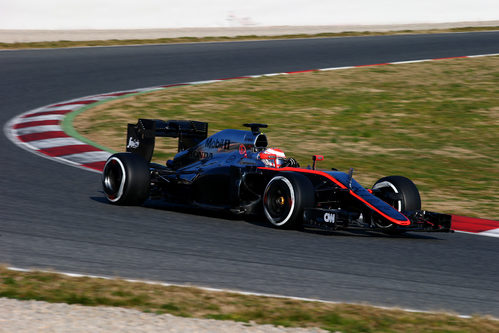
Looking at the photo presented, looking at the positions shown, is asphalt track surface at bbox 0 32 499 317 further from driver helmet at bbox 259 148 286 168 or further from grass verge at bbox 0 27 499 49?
grass verge at bbox 0 27 499 49

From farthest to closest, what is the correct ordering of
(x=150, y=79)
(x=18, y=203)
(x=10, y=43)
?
(x=10, y=43) < (x=150, y=79) < (x=18, y=203)

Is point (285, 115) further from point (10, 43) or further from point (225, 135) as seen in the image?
point (10, 43)

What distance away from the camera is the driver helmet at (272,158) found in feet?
27.3

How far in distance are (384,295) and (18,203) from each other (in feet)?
14.1

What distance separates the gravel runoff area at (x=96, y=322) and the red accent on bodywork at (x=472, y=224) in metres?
4.30

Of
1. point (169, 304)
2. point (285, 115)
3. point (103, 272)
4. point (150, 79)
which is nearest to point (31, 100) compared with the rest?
point (150, 79)

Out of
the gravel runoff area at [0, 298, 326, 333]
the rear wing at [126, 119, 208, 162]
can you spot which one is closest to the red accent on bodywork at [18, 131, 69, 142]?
the rear wing at [126, 119, 208, 162]

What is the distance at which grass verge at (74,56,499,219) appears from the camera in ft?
37.7

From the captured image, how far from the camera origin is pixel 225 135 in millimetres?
8664

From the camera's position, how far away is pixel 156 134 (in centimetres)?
939

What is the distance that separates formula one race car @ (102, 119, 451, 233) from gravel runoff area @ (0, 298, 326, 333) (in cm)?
295

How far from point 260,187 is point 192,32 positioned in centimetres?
1787

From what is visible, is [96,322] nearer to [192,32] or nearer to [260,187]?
[260,187]

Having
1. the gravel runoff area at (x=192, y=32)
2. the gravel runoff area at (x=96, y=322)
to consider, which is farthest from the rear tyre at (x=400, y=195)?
the gravel runoff area at (x=192, y=32)
